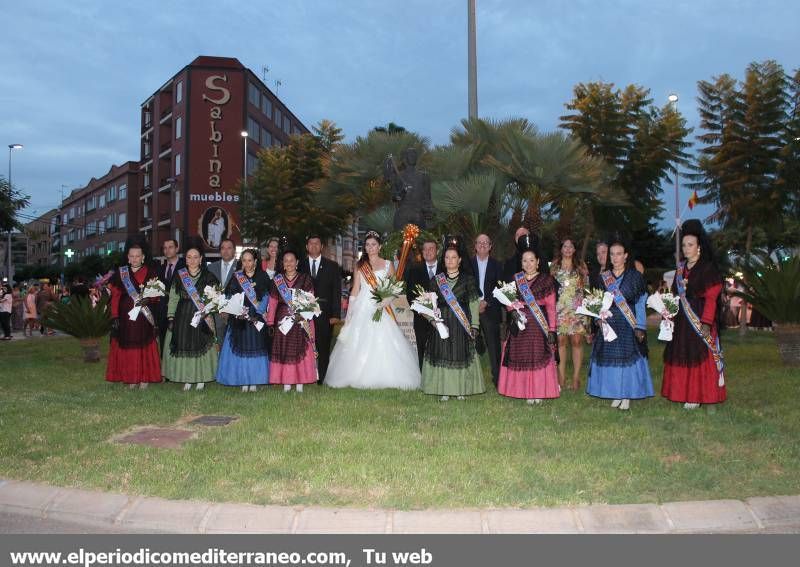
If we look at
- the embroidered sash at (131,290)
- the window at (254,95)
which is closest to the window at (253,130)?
the window at (254,95)

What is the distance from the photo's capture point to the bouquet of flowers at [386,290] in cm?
896

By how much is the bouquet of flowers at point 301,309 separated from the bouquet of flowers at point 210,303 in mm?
766

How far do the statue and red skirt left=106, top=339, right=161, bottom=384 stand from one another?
443 cm

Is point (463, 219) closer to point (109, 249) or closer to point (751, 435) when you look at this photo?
point (751, 435)

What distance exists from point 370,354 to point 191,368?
2.30m

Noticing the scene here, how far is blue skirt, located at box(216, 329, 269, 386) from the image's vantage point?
9141mm

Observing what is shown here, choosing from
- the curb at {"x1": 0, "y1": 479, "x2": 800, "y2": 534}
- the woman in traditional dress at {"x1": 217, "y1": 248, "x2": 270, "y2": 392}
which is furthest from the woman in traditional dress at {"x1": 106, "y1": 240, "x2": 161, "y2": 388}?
the curb at {"x1": 0, "y1": 479, "x2": 800, "y2": 534}

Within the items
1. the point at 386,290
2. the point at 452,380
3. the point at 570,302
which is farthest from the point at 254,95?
the point at 452,380

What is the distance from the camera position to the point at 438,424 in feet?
22.9

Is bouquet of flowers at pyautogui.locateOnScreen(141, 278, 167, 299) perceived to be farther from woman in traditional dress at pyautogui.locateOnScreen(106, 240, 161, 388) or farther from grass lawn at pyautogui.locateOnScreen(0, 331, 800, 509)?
grass lawn at pyautogui.locateOnScreen(0, 331, 800, 509)

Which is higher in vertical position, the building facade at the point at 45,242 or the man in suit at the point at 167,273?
the building facade at the point at 45,242

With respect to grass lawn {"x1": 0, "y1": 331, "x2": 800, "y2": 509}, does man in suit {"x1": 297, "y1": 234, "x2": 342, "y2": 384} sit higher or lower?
higher

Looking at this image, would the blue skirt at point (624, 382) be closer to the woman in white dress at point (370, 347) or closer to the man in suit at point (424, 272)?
the man in suit at point (424, 272)

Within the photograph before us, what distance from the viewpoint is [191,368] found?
30.5 ft
